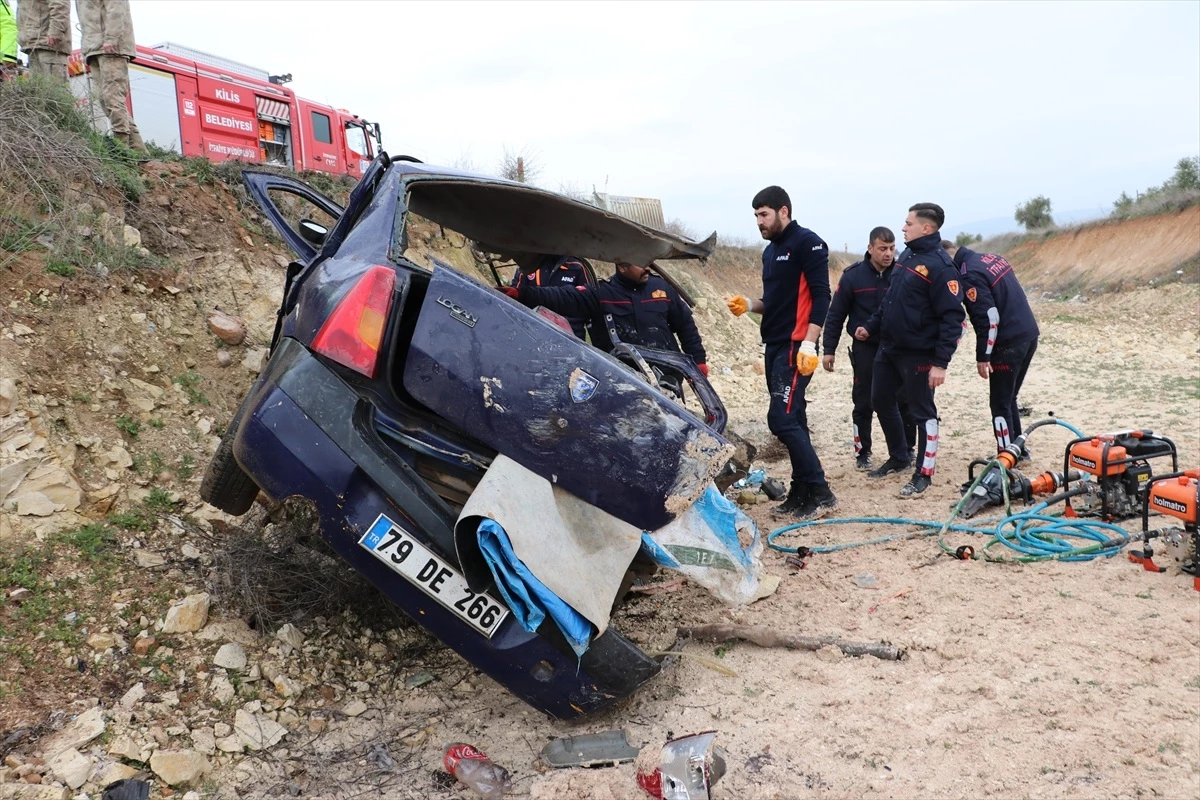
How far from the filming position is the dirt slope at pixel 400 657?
2.43m

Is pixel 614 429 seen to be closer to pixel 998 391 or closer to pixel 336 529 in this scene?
pixel 336 529

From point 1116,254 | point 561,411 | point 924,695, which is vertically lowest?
point 924,695

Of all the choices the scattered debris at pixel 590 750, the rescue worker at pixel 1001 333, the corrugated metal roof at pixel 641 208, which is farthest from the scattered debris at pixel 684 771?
the corrugated metal roof at pixel 641 208

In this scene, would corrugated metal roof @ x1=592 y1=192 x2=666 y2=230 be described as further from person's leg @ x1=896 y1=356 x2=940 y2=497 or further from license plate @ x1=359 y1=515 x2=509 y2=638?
license plate @ x1=359 y1=515 x2=509 y2=638

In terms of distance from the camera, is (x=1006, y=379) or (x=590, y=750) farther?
(x=1006, y=379)

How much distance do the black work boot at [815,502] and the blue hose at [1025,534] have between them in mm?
219

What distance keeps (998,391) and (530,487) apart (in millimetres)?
4753

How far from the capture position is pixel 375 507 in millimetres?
2430

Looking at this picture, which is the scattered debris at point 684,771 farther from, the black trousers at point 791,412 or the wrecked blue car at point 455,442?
the black trousers at point 791,412

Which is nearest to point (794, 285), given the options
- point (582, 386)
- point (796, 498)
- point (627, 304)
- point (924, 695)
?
point (627, 304)

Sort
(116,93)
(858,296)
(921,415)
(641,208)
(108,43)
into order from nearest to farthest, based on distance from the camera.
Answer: (921,415) < (116,93) < (108,43) < (858,296) < (641,208)

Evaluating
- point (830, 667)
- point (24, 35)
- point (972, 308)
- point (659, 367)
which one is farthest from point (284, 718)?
point (24, 35)

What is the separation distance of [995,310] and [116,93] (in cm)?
695

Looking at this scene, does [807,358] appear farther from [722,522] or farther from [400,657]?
[400,657]
